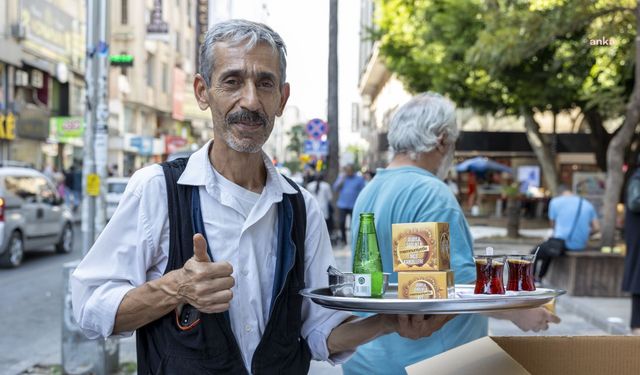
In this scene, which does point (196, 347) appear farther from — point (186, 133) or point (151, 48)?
point (186, 133)

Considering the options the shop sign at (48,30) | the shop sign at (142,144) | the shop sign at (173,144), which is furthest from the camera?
the shop sign at (173,144)

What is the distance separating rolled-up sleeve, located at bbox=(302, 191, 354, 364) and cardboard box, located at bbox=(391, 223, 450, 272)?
0.31m

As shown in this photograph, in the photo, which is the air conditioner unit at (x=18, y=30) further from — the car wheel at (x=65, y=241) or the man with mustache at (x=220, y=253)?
the man with mustache at (x=220, y=253)

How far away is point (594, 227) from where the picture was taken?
12875mm

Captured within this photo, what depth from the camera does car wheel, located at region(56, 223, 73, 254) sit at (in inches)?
645

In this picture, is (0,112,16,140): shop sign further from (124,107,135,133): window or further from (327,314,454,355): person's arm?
(327,314,454,355): person's arm

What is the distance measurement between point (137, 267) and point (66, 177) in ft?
95.8

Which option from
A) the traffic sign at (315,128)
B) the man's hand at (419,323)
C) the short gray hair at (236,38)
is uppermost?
the traffic sign at (315,128)

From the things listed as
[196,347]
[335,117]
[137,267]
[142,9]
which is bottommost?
[196,347]

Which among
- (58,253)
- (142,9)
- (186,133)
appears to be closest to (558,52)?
(58,253)

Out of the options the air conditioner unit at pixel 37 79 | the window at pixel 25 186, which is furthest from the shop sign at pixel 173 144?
the window at pixel 25 186

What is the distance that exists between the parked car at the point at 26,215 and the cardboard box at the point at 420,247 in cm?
1217

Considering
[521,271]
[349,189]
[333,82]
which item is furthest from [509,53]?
[521,271]

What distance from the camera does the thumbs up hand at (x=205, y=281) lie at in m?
1.90
